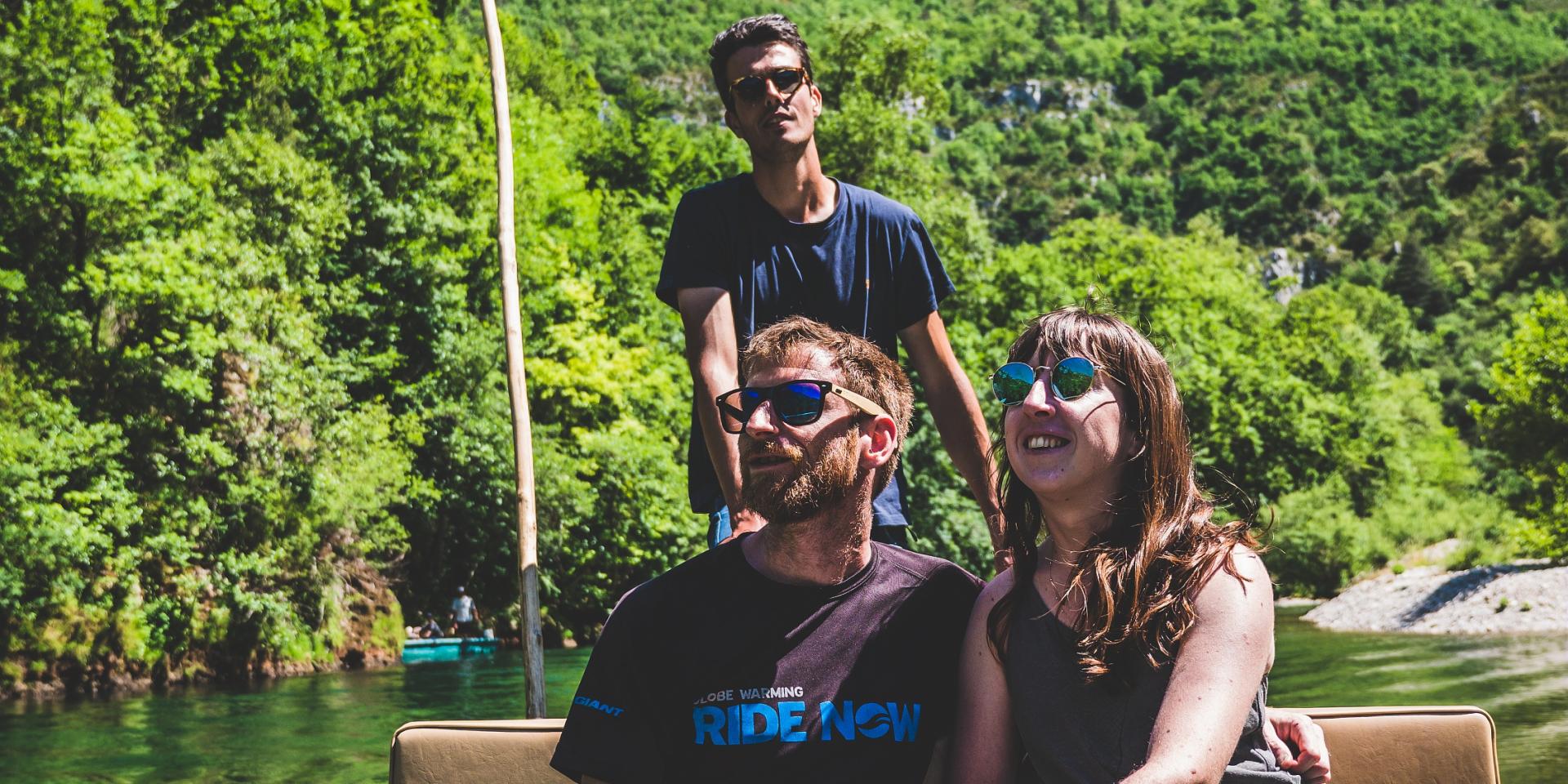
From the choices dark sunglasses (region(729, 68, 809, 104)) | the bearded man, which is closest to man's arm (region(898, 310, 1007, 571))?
dark sunglasses (region(729, 68, 809, 104))

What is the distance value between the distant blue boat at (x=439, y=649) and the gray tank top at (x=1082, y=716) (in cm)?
2225

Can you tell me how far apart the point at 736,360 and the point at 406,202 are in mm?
24560

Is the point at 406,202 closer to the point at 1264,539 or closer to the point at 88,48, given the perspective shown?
the point at 88,48

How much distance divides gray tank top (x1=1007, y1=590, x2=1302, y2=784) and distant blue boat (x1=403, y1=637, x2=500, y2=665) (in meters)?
22.3

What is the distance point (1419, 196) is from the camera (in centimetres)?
10725

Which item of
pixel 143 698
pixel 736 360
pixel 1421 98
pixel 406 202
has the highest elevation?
pixel 1421 98

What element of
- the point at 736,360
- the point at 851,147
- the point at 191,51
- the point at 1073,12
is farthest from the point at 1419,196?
the point at 736,360

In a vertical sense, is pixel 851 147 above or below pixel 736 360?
above

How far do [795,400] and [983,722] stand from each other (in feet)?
2.23

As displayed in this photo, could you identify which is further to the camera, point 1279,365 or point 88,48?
point 1279,365

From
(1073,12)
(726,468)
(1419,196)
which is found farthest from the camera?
(1073,12)

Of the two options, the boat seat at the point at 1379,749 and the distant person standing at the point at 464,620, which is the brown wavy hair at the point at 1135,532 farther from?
the distant person standing at the point at 464,620

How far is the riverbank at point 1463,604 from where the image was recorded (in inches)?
1008

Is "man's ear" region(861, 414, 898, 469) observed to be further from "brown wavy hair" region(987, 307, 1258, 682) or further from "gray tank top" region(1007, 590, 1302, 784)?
"gray tank top" region(1007, 590, 1302, 784)
